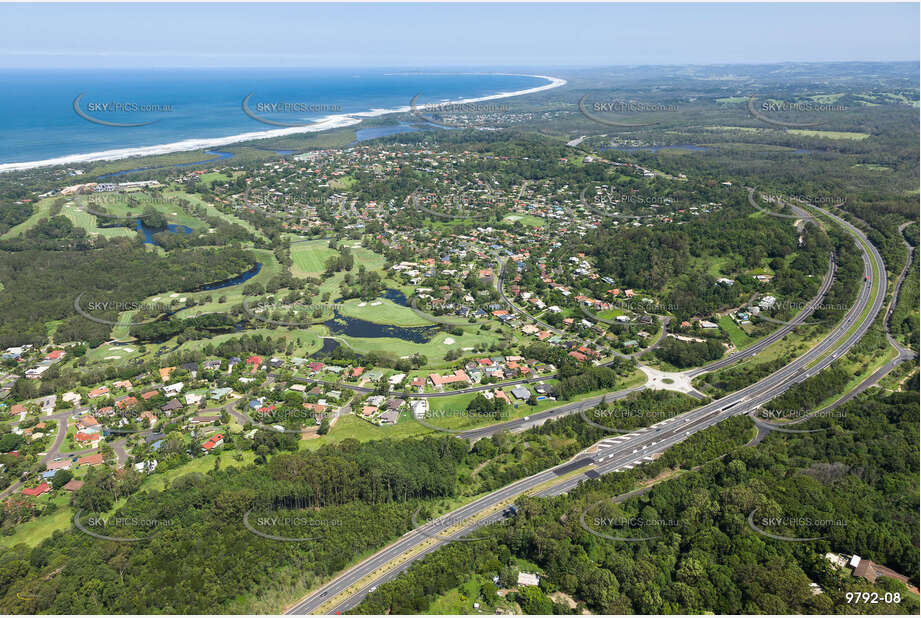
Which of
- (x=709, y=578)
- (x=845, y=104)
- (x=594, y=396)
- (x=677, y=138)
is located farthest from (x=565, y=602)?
(x=845, y=104)

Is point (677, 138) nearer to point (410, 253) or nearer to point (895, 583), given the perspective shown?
point (410, 253)

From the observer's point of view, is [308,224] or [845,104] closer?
[308,224]

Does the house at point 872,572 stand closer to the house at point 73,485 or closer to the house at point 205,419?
the house at point 205,419

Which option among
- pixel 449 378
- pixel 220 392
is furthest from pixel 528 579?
pixel 220 392

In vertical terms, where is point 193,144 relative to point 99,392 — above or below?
above

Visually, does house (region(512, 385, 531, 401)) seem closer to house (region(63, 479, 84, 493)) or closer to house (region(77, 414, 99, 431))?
house (region(63, 479, 84, 493))

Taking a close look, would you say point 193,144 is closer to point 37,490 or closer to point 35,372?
point 35,372
